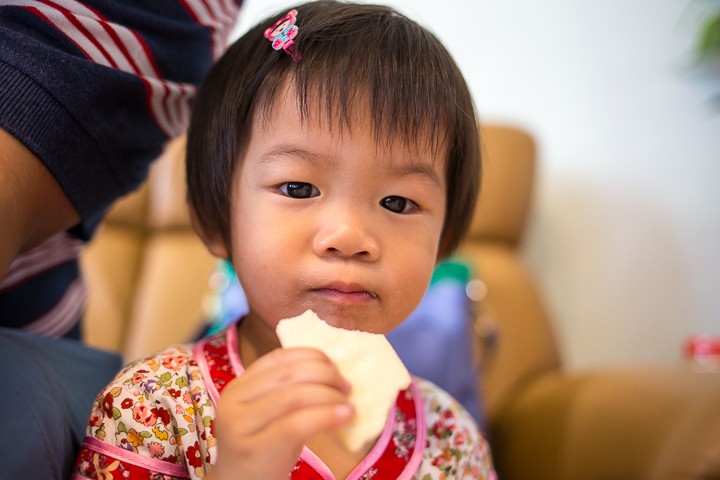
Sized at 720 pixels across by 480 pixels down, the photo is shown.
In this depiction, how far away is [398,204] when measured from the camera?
75 centimetres

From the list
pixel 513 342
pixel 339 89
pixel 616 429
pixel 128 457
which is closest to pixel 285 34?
pixel 339 89

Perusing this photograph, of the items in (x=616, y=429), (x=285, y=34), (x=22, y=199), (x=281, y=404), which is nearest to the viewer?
(x=281, y=404)

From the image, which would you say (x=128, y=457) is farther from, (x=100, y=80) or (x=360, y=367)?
(x=100, y=80)

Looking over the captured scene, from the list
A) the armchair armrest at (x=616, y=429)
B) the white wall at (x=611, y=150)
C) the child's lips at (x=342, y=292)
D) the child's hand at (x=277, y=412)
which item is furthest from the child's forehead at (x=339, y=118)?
the white wall at (x=611, y=150)

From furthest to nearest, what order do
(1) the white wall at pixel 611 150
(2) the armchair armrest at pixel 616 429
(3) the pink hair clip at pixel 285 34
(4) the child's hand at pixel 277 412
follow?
(1) the white wall at pixel 611 150, (2) the armchair armrest at pixel 616 429, (3) the pink hair clip at pixel 285 34, (4) the child's hand at pixel 277 412

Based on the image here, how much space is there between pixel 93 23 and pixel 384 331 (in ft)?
1.35

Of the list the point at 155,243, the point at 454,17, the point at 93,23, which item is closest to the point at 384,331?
the point at 93,23

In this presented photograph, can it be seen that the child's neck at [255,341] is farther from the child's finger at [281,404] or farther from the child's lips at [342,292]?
the child's finger at [281,404]

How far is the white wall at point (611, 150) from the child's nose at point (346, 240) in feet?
5.01

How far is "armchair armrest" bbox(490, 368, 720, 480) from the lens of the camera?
1.11m

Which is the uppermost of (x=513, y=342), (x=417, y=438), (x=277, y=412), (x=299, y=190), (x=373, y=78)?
(x=373, y=78)

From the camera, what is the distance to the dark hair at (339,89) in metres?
0.72

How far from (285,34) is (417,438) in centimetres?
45

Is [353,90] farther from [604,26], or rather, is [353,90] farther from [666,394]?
[604,26]
